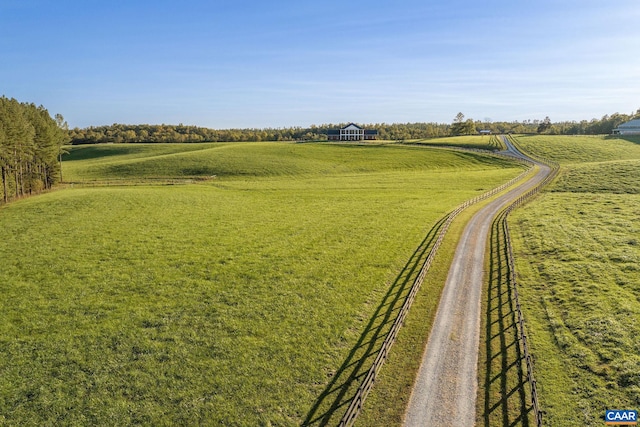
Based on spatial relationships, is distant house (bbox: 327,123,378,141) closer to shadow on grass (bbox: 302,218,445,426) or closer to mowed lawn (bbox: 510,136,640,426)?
mowed lawn (bbox: 510,136,640,426)

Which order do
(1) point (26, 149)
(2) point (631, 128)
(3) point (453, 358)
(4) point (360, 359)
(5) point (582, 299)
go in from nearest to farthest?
(3) point (453, 358) → (4) point (360, 359) → (5) point (582, 299) → (1) point (26, 149) → (2) point (631, 128)

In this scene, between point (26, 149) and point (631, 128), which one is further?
point (631, 128)

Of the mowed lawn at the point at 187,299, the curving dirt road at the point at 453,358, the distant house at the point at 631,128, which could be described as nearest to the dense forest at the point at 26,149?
the mowed lawn at the point at 187,299

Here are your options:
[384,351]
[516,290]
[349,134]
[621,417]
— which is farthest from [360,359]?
[349,134]

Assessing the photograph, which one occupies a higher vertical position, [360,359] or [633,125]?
[633,125]

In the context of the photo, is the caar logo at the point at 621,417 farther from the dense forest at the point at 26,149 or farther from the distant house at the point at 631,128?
the distant house at the point at 631,128

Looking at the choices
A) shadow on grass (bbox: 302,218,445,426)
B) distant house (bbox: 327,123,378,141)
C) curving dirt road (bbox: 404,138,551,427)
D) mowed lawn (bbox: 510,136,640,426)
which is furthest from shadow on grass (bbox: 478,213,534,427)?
distant house (bbox: 327,123,378,141)

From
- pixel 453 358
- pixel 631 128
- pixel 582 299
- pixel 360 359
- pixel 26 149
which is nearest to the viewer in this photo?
pixel 453 358

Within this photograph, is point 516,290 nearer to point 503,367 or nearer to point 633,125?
point 503,367
